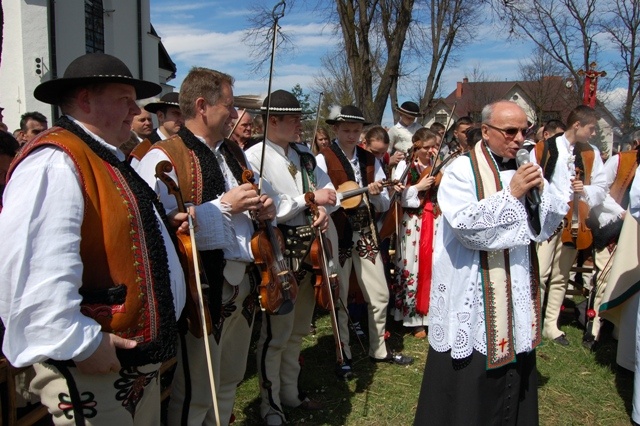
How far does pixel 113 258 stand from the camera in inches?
75.7

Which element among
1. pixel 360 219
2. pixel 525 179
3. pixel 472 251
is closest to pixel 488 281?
pixel 472 251

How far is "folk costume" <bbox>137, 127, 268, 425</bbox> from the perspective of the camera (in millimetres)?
2758

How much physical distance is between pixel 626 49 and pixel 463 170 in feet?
75.2

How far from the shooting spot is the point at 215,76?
2.94 metres

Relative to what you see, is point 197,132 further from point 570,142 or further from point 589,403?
point 570,142

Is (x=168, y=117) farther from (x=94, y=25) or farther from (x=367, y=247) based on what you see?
(x=94, y=25)

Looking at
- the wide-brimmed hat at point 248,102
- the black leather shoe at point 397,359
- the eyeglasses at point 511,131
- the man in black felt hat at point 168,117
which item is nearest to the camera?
the eyeglasses at point 511,131

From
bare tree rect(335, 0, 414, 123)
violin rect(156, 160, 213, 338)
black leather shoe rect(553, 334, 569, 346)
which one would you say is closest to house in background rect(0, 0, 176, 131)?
bare tree rect(335, 0, 414, 123)

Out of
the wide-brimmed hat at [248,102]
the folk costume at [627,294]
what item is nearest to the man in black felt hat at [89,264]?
the wide-brimmed hat at [248,102]

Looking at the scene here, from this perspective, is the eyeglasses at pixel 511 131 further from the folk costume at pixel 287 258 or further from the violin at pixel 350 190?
the violin at pixel 350 190

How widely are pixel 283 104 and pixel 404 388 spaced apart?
8.17ft

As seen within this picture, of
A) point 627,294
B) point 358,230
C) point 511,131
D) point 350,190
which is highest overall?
point 511,131

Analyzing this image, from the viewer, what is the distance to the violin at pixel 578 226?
5430 millimetres

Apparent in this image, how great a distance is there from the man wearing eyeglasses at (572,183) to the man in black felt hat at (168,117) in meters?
3.30
